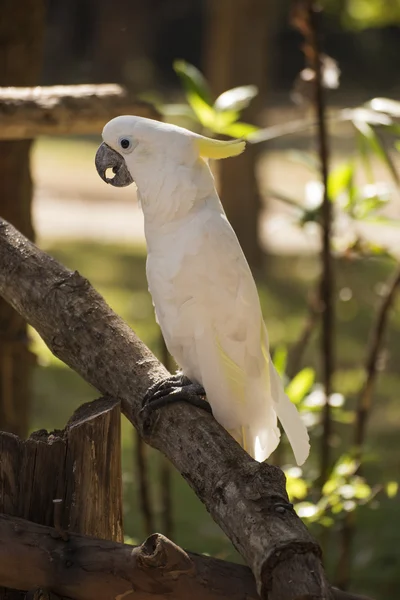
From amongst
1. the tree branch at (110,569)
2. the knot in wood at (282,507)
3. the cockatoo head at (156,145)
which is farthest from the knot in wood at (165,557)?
the cockatoo head at (156,145)

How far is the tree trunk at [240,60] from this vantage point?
17.0 ft

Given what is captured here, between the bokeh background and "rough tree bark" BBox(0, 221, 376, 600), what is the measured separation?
1.94 feet

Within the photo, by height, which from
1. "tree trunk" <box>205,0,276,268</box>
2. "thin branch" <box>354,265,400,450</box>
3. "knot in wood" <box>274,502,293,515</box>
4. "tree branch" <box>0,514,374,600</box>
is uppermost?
"tree trunk" <box>205,0,276,268</box>

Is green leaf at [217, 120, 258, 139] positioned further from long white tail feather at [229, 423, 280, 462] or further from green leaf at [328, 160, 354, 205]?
long white tail feather at [229, 423, 280, 462]

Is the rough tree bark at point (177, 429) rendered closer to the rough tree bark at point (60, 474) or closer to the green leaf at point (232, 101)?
the rough tree bark at point (60, 474)

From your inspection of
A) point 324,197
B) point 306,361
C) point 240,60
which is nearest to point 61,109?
point 324,197

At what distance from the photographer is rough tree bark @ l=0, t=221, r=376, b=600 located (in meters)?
0.98

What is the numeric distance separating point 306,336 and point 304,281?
3700 millimetres

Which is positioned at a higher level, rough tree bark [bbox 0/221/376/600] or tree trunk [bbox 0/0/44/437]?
tree trunk [bbox 0/0/44/437]

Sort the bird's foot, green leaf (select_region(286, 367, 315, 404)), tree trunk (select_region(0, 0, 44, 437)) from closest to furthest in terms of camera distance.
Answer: the bird's foot
green leaf (select_region(286, 367, 315, 404))
tree trunk (select_region(0, 0, 44, 437))

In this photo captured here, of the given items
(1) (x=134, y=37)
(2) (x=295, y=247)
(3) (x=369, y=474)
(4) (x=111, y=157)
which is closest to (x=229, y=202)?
(2) (x=295, y=247)

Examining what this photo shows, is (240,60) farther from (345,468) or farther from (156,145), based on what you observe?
(156,145)

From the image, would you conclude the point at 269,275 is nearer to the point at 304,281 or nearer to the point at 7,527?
the point at 304,281

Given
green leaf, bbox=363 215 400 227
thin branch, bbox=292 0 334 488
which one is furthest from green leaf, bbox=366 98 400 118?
green leaf, bbox=363 215 400 227
